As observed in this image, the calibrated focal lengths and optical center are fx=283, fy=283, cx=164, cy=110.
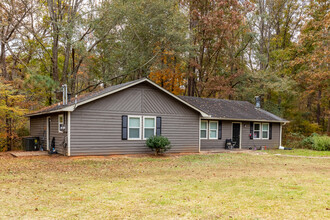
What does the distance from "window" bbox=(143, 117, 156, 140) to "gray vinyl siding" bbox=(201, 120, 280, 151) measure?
171 inches

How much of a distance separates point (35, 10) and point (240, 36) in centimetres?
2062

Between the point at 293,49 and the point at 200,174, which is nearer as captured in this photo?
the point at 200,174

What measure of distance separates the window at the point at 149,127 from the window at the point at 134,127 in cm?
33

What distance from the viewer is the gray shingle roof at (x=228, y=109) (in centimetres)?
1876

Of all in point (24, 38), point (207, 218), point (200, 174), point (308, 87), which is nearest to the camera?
point (207, 218)

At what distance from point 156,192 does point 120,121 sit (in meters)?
7.88

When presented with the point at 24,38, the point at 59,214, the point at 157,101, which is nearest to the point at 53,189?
the point at 59,214

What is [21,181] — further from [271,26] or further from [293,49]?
[271,26]

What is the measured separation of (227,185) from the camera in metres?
7.83

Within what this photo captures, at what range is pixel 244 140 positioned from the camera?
19938 millimetres

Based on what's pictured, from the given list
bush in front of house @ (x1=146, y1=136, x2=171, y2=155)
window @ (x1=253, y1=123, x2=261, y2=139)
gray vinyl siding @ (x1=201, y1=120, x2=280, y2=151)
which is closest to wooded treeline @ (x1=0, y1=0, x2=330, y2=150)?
gray vinyl siding @ (x1=201, y1=120, x2=280, y2=151)

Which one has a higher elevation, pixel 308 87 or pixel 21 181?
pixel 308 87

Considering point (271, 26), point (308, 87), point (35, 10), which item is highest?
point (271, 26)

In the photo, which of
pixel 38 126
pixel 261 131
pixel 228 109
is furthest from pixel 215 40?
pixel 38 126
